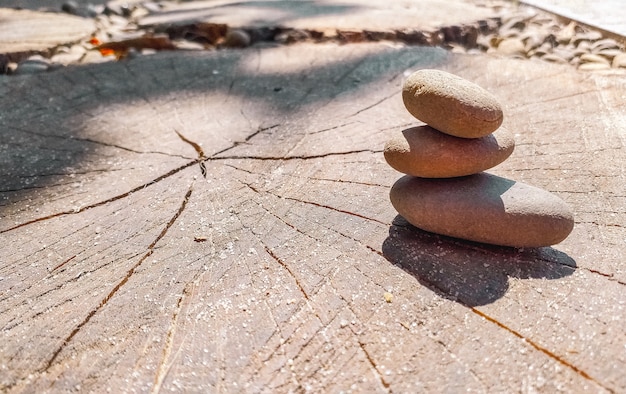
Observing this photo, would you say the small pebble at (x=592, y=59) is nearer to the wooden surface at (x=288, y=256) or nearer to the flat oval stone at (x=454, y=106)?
the wooden surface at (x=288, y=256)

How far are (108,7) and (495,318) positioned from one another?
13.3 feet

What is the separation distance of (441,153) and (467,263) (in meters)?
0.26

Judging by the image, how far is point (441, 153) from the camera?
1.19 m

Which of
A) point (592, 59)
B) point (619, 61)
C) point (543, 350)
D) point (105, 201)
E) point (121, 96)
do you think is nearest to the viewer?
point (543, 350)

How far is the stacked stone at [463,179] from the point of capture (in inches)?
45.5

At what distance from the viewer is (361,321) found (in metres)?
1.04

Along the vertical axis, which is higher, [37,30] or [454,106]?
[454,106]

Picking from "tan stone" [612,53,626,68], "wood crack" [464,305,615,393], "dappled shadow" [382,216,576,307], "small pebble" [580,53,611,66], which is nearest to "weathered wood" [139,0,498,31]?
"small pebble" [580,53,611,66]

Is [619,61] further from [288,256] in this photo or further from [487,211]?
[288,256]

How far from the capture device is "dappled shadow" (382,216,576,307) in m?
1.10

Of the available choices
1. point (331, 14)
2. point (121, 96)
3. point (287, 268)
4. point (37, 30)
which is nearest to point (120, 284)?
point (287, 268)

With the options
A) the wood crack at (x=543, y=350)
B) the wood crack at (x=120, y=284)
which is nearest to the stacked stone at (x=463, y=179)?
the wood crack at (x=543, y=350)

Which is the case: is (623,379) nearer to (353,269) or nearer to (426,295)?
(426,295)

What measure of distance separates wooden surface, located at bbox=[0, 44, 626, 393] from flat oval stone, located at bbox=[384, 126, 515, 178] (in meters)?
0.17
